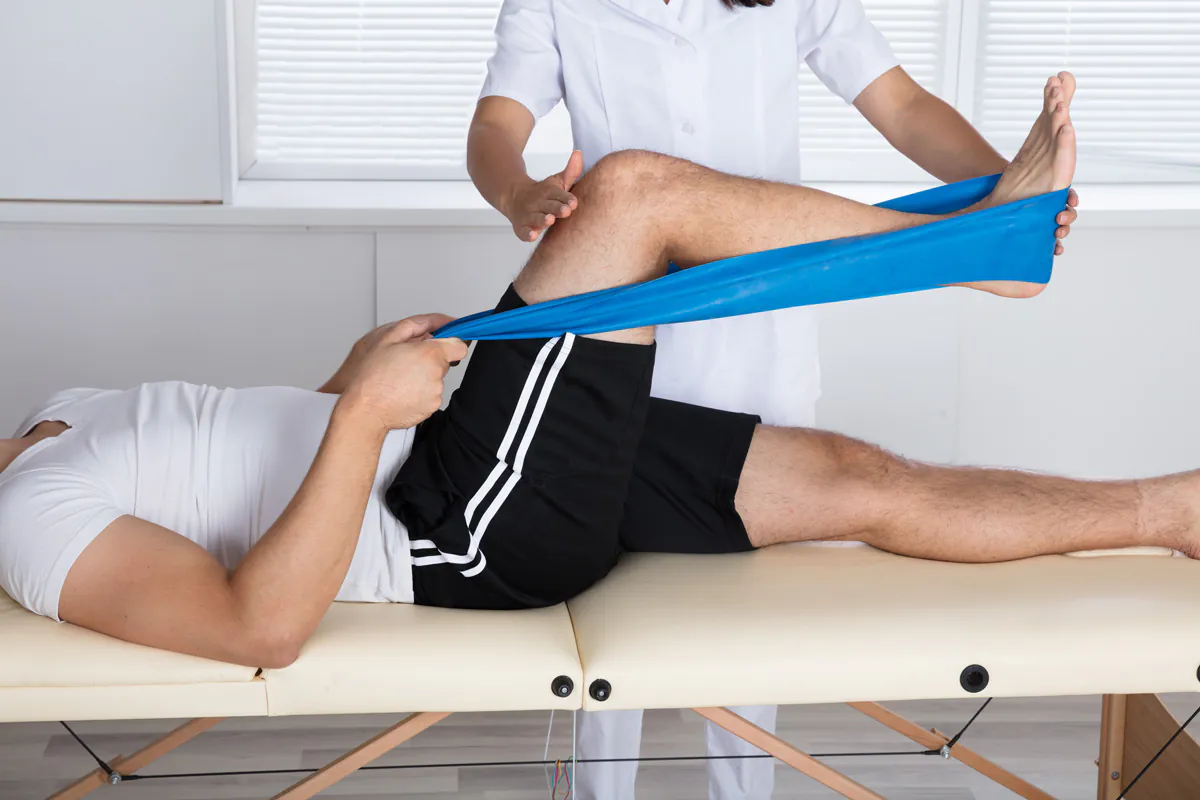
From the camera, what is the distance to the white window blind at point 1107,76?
122 inches

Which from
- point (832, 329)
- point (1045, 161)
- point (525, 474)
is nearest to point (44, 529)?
point (525, 474)

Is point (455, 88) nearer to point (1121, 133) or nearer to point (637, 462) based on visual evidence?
point (637, 462)

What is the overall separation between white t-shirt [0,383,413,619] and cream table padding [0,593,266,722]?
0.34 ft

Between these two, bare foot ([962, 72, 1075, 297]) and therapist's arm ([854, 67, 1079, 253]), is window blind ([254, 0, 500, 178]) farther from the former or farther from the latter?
bare foot ([962, 72, 1075, 297])

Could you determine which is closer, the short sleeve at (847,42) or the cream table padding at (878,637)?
the cream table padding at (878,637)

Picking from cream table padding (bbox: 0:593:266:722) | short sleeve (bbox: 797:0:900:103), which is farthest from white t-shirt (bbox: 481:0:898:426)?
cream table padding (bbox: 0:593:266:722)

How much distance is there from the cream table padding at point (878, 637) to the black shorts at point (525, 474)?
0.33 feet

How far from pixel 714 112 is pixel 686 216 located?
444 millimetres

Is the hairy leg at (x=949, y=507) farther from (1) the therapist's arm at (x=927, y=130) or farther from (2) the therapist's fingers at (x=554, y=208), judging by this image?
(2) the therapist's fingers at (x=554, y=208)

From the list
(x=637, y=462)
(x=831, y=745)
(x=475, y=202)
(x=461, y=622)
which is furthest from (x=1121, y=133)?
(x=461, y=622)

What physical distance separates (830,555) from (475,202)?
1548 millimetres

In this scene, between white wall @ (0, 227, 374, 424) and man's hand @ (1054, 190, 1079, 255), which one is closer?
man's hand @ (1054, 190, 1079, 255)

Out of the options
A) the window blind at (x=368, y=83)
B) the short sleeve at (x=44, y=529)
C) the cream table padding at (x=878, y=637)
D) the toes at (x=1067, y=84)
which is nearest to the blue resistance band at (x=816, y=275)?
the toes at (x=1067, y=84)

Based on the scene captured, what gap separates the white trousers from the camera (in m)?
1.84
